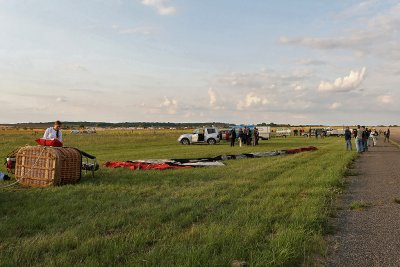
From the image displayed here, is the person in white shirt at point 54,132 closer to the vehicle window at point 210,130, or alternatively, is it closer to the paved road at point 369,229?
the paved road at point 369,229

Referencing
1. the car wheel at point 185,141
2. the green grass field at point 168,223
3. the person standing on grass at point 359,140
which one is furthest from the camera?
the car wheel at point 185,141

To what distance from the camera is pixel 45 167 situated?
11.4 metres

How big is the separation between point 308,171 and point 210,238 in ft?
31.6

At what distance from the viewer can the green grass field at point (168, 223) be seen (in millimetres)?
5008

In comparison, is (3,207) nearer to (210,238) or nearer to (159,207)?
(159,207)

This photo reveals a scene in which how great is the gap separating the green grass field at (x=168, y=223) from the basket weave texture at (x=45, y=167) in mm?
474

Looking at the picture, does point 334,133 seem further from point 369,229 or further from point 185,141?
point 369,229

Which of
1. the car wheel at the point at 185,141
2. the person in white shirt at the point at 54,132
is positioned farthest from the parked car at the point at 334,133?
the person in white shirt at the point at 54,132

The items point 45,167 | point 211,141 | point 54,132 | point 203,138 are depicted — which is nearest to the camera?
point 45,167

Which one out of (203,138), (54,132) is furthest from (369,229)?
(203,138)

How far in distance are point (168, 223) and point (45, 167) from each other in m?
5.93

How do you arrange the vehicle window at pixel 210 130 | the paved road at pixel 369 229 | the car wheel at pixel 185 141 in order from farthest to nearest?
the vehicle window at pixel 210 130 → the car wheel at pixel 185 141 → the paved road at pixel 369 229

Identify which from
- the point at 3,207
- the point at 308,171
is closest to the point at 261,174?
the point at 308,171

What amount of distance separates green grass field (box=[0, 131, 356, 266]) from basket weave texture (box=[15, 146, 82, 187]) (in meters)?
0.47
